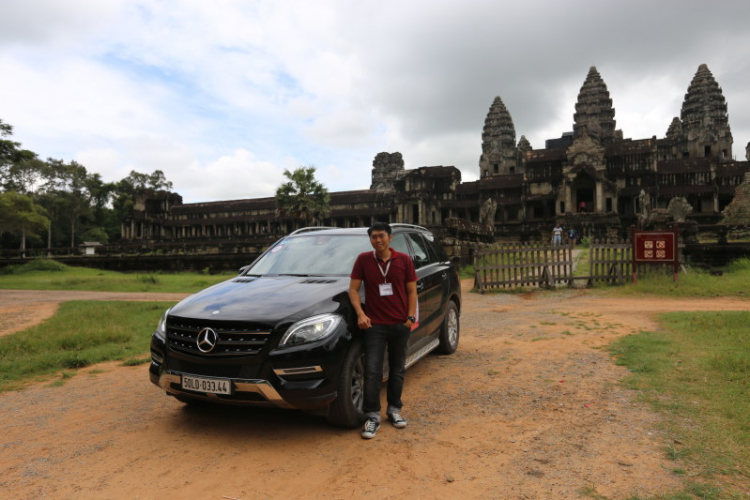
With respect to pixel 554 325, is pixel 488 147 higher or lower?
higher

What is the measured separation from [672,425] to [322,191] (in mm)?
36545

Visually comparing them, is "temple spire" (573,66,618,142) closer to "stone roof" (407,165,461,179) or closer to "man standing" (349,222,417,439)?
"stone roof" (407,165,461,179)

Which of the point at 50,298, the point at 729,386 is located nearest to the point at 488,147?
the point at 50,298

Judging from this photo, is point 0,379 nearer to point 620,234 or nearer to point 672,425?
point 672,425

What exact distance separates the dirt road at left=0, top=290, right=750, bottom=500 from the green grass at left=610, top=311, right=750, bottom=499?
176 mm

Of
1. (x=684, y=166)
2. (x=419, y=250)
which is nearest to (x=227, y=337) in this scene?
(x=419, y=250)

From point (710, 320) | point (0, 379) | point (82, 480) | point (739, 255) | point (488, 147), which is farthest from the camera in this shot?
point (488, 147)

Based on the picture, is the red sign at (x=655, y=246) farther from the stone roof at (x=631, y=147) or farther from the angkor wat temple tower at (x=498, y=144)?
the angkor wat temple tower at (x=498, y=144)

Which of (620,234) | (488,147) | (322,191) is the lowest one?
(620,234)

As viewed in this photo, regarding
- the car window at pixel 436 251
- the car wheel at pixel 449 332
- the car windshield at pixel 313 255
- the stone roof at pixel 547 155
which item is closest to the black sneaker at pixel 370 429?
the car windshield at pixel 313 255

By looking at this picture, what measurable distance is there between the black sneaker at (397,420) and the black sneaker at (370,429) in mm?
189

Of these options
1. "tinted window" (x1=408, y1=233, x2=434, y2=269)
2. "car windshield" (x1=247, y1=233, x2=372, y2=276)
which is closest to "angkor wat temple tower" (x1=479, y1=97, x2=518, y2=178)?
"tinted window" (x1=408, y1=233, x2=434, y2=269)

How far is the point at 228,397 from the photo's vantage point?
3.55m

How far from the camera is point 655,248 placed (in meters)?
13.4
